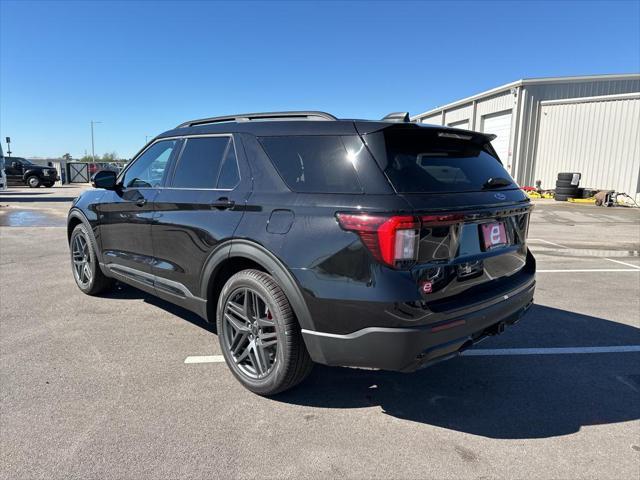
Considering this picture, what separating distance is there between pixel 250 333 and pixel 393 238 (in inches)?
51.9

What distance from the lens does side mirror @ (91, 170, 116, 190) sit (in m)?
4.59

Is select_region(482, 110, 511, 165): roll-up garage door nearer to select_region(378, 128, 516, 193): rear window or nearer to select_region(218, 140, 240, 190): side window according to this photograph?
select_region(378, 128, 516, 193): rear window

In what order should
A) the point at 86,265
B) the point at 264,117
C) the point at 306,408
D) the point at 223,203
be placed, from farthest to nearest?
the point at 86,265, the point at 264,117, the point at 223,203, the point at 306,408

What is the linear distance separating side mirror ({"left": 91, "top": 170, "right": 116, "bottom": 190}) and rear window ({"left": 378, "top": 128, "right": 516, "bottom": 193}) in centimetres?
317

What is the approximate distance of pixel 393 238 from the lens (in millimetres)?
2389

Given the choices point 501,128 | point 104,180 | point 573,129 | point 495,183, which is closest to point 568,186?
point 573,129

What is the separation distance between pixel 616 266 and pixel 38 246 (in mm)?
10329

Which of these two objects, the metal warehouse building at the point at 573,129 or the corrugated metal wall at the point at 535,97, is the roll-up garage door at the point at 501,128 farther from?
the corrugated metal wall at the point at 535,97


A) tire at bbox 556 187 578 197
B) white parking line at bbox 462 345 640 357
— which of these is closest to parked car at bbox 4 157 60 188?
tire at bbox 556 187 578 197

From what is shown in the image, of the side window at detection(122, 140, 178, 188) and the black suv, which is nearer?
the black suv

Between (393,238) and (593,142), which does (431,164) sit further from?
(593,142)

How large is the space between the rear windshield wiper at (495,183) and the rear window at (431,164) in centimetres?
2

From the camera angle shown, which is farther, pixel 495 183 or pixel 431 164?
Result: pixel 495 183

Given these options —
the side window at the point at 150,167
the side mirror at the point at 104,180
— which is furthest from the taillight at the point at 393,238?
the side mirror at the point at 104,180
